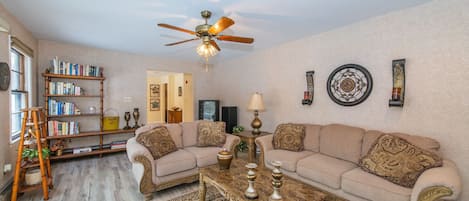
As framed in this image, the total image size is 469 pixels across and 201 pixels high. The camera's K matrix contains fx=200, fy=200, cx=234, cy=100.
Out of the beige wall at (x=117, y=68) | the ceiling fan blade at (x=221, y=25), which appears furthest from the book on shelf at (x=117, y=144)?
the ceiling fan blade at (x=221, y=25)

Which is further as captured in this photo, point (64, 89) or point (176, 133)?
point (64, 89)

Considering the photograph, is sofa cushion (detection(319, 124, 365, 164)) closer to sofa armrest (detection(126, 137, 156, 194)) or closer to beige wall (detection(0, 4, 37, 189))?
sofa armrest (detection(126, 137, 156, 194))

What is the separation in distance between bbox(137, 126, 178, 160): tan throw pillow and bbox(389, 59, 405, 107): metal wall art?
310cm

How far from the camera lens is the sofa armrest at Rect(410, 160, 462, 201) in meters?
1.61

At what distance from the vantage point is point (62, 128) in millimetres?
3887

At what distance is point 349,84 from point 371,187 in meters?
1.56

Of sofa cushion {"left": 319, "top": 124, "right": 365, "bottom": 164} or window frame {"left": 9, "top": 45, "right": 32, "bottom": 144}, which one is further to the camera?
window frame {"left": 9, "top": 45, "right": 32, "bottom": 144}

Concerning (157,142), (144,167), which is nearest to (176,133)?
(157,142)

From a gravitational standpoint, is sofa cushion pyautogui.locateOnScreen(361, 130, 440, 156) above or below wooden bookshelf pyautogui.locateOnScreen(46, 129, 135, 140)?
above

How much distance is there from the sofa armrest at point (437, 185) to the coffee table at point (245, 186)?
673 mm

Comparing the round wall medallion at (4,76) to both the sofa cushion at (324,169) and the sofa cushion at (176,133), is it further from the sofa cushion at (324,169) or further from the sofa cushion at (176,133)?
the sofa cushion at (324,169)

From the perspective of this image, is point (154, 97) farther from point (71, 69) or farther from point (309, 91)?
point (309, 91)

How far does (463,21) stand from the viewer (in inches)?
84.0

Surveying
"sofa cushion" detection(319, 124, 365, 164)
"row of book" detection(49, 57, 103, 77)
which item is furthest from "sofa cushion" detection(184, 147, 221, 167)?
"row of book" detection(49, 57, 103, 77)
